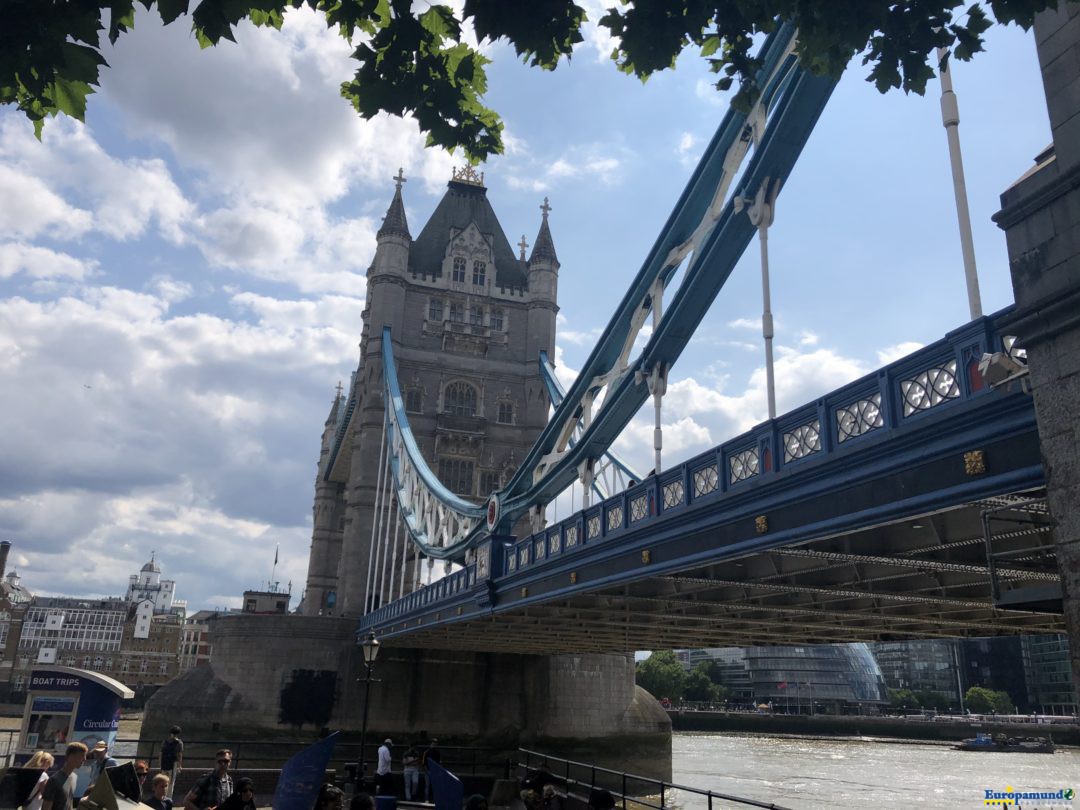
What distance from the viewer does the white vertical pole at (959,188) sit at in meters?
7.34

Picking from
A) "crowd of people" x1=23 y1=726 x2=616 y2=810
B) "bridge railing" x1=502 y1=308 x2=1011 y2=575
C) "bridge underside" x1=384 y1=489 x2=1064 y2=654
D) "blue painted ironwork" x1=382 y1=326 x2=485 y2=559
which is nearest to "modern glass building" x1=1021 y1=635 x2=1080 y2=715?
"blue painted ironwork" x1=382 y1=326 x2=485 y2=559

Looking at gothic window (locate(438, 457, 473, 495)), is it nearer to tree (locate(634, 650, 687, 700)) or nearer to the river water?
the river water

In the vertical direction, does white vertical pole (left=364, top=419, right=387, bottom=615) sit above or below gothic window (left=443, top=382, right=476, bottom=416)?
below

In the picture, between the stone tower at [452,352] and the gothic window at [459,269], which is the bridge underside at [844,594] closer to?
the stone tower at [452,352]

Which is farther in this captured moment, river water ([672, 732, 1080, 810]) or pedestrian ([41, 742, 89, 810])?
river water ([672, 732, 1080, 810])

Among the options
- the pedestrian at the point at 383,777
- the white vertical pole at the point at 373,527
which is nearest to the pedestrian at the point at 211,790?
the pedestrian at the point at 383,777

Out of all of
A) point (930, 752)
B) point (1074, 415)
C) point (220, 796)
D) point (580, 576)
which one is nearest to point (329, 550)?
point (930, 752)

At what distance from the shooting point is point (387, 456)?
46312 mm

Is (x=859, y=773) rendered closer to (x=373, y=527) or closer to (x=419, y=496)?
(x=419, y=496)

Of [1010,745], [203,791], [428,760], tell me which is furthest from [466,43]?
A: [1010,745]

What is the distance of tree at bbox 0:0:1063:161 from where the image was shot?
4.11 m

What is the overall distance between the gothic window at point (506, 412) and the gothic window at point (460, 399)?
145 cm

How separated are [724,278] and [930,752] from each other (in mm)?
54201

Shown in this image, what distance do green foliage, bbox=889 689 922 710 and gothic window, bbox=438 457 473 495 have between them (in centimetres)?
8159
